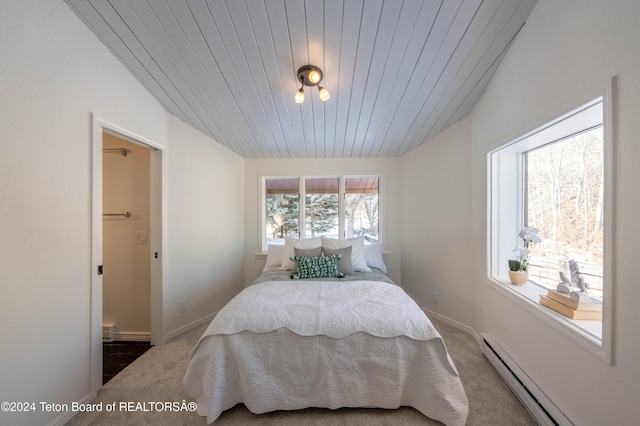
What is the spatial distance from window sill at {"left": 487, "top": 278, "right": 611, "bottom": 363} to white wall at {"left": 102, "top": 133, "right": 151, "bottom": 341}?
11.0ft

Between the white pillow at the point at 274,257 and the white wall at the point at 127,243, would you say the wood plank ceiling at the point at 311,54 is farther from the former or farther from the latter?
the white pillow at the point at 274,257

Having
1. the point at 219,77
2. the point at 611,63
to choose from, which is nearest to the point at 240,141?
the point at 219,77

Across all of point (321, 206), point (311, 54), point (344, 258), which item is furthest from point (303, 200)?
point (311, 54)

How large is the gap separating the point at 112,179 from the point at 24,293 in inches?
58.6

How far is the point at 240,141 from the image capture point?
9.37 feet

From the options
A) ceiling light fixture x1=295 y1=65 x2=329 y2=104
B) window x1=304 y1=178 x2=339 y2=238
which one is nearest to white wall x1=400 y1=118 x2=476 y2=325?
window x1=304 y1=178 x2=339 y2=238

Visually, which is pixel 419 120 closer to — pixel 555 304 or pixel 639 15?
pixel 639 15

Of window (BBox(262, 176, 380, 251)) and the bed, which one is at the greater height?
window (BBox(262, 176, 380, 251))

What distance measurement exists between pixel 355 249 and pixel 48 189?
260 cm

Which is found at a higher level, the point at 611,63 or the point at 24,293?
the point at 611,63

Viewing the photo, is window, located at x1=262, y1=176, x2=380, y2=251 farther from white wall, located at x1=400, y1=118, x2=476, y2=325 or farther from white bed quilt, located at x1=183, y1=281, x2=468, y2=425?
white bed quilt, located at x1=183, y1=281, x2=468, y2=425

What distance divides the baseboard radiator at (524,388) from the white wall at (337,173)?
152 centimetres

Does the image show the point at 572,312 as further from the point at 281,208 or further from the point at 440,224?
the point at 281,208

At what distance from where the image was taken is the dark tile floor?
73.4 inches
